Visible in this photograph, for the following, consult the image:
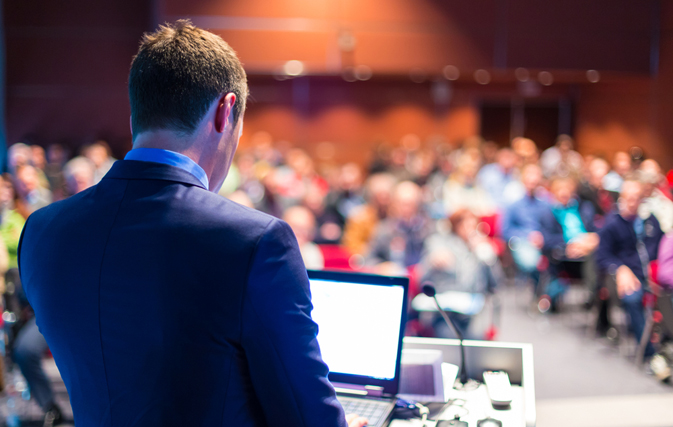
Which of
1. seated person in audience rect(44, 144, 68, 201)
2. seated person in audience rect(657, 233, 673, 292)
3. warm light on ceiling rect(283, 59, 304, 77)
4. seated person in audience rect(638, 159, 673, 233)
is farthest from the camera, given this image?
warm light on ceiling rect(283, 59, 304, 77)

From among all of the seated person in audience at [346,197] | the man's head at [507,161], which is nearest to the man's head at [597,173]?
the man's head at [507,161]

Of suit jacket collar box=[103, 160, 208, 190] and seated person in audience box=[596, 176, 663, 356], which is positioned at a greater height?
suit jacket collar box=[103, 160, 208, 190]

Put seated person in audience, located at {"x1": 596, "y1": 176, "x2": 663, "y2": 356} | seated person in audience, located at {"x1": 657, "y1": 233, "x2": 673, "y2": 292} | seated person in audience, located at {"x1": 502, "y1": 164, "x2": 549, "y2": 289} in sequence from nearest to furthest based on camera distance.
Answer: seated person in audience, located at {"x1": 657, "y1": 233, "x2": 673, "y2": 292}
seated person in audience, located at {"x1": 596, "y1": 176, "x2": 663, "y2": 356}
seated person in audience, located at {"x1": 502, "y1": 164, "x2": 549, "y2": 289}

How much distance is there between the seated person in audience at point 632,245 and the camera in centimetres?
460

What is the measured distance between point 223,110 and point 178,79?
0.28 feet

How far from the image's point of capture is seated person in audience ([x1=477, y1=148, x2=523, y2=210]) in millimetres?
7520

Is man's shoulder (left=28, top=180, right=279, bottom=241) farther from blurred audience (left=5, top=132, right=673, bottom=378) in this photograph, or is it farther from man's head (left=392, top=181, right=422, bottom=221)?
man's head (left=392, top=181, right=422, bottom=221)

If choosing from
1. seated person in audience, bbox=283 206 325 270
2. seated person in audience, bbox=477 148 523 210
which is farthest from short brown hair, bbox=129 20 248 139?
seated person in audience, bbox=477 148 523 210

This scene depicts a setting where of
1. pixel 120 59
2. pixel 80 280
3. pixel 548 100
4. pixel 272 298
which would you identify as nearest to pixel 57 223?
pixel 80 280

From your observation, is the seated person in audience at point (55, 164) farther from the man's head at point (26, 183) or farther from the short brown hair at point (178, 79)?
the short brown hair at point (178, 79)

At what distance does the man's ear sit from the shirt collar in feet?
0.26

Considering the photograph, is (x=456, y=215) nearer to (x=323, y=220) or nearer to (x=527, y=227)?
(x=323, y=220)

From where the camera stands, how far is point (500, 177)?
25.7 ft

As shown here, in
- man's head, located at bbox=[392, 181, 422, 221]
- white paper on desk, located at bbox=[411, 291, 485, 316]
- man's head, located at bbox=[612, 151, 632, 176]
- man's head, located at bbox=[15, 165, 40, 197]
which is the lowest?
white paper on desk, located at bbox=[411, 291, 485, 316]
